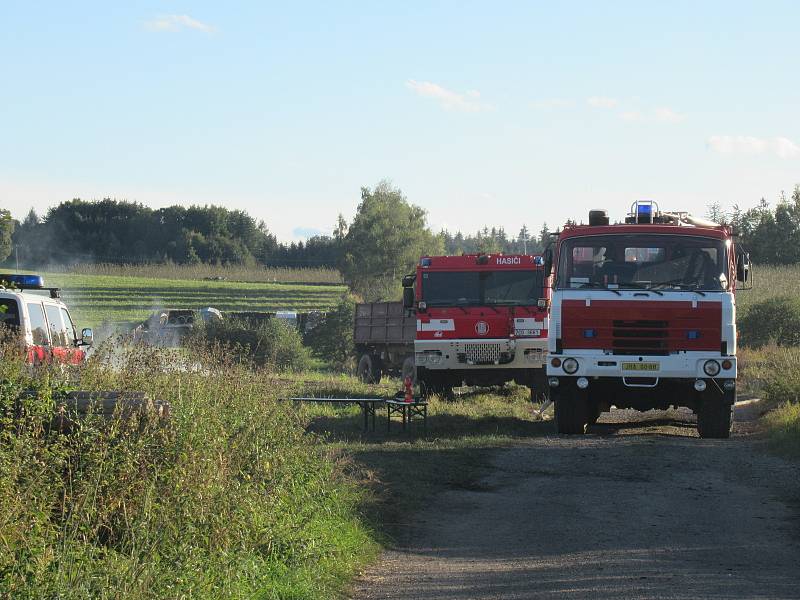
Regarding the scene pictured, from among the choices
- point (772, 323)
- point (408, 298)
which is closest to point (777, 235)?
point (772, 323)

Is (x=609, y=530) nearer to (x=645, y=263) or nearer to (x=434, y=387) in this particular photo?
(x=645, y=263)

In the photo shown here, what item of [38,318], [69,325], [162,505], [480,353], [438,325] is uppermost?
[38,318]

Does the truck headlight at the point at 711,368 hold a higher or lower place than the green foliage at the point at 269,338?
higher

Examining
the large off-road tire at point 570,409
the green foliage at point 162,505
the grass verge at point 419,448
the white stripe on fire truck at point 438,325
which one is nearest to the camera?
the green foliage at point 162,505

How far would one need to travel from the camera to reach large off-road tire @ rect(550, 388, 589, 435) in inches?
640

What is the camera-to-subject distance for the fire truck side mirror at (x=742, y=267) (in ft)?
50.9

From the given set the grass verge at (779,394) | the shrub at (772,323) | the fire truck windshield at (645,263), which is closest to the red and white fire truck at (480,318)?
the grass verge at (779,394)

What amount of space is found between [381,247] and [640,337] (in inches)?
2704

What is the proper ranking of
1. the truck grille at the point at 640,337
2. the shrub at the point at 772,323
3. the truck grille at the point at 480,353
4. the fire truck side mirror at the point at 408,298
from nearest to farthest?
the truck grille at the point at 640,337 → the fire truck side mirror at the point at 408,298 → the truck grille at the point at 480,353 → the shrub at the point at 772,323

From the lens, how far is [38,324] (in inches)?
582

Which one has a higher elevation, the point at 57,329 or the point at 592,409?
the point at 57,329

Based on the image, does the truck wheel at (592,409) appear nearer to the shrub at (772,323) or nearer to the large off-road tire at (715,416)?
the large off-road tire at (715,416)

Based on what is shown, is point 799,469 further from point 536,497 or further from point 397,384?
point 397,384

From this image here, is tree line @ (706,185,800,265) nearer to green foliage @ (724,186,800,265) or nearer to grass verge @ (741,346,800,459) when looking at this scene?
green foliage @ (724,186,800,265)
